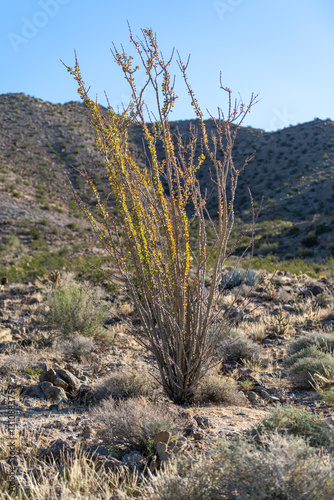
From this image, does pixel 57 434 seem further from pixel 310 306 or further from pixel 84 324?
pixel 310 306

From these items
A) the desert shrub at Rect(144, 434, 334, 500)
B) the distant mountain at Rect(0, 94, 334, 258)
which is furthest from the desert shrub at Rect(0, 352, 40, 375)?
the distant mountain at Rect(0, 94, 334, 258)

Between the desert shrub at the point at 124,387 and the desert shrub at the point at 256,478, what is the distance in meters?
2.22

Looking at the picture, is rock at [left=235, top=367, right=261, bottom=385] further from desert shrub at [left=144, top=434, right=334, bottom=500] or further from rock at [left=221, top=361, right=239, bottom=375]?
desert shrub at [left=144, top=434, right=334, bottom=500]

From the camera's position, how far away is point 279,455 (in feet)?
8.75

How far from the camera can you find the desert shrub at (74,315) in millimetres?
8031

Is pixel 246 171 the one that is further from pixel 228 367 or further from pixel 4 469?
pixel 4 469

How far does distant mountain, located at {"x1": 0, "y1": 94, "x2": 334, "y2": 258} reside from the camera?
83.8 ft

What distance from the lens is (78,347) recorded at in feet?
23.5

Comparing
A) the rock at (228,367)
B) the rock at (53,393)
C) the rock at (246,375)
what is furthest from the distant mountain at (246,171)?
the rock at (53,393)

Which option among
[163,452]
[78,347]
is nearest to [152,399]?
[163,452]

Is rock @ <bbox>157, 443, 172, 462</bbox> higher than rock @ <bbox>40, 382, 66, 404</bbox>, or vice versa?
rock @ <bbox>157, 443, 172, 462</bbox>

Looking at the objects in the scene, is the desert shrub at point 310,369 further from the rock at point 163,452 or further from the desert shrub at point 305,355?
the rock at point 163,452

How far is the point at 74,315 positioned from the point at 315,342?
413 centimetres

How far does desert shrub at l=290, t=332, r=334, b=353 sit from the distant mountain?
1491cm
